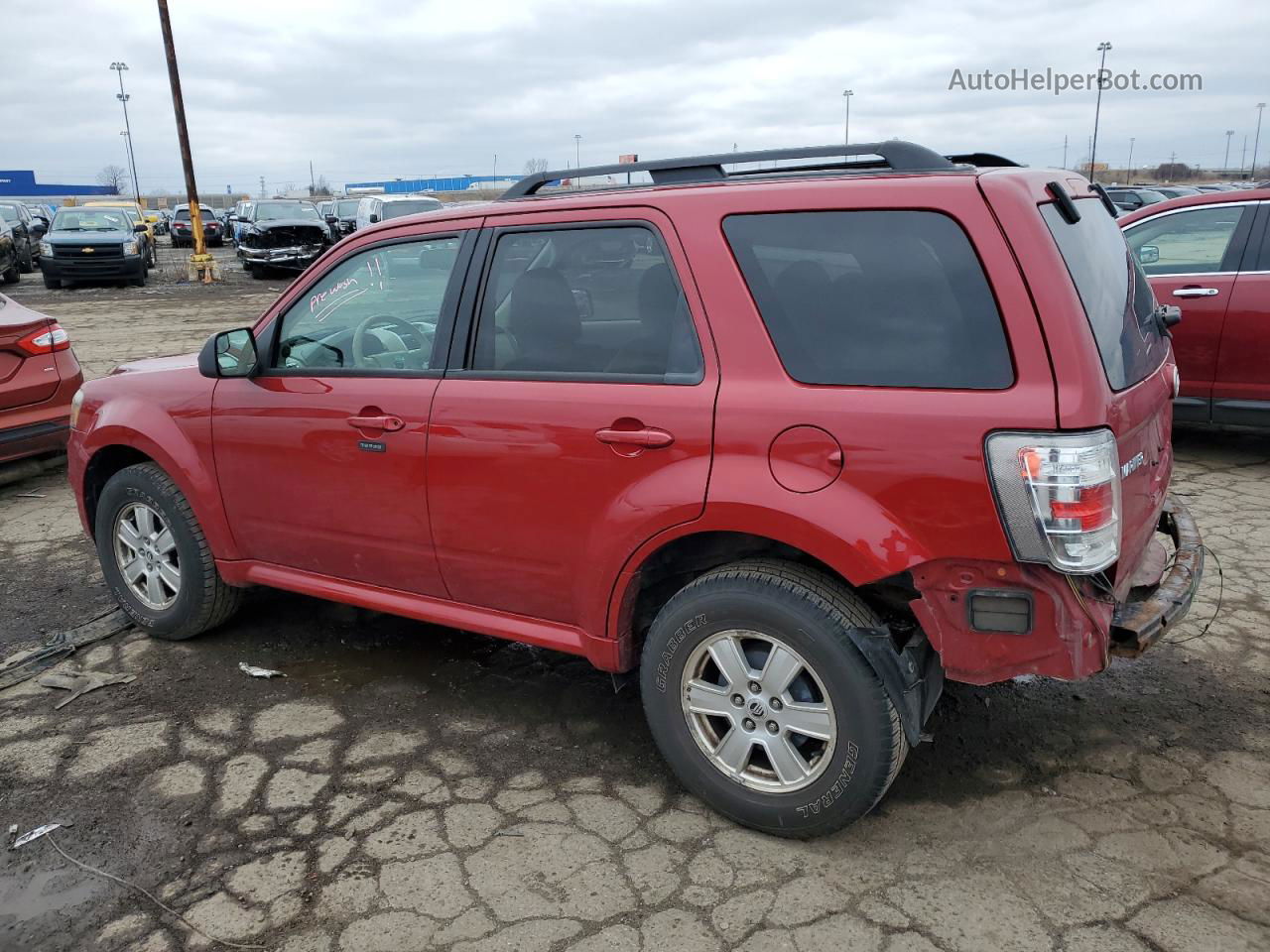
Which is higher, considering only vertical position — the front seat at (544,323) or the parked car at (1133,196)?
the parked car at (1133,196)

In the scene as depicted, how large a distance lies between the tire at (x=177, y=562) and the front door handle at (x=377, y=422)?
1128mm

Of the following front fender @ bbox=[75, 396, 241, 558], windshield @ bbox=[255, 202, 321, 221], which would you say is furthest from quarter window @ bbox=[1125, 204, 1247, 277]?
windshield @ bbox=[255, 202, 321, 221]

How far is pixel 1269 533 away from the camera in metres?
5.32

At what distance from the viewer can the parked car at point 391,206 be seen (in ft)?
71.2

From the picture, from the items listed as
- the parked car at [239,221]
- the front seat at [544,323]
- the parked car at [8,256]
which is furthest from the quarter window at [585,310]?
the parked car at [239,221]

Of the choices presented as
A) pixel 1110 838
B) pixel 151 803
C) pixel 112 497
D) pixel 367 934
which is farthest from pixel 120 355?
pixel 1110 838

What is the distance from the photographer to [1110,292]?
2.84m

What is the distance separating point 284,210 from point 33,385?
21.1 m

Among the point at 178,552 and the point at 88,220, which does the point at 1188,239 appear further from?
the point at 88,220

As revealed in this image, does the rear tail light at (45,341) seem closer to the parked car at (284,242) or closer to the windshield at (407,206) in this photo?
the windshield at (407,206)

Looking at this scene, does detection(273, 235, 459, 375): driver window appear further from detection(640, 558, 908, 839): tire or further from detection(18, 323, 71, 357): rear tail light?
detection(18, 323, 71, 357): rear tail light

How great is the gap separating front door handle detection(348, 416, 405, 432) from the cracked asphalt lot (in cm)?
108

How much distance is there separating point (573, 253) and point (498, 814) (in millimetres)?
1773

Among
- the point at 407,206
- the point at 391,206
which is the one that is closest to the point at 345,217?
the point at 391,206
